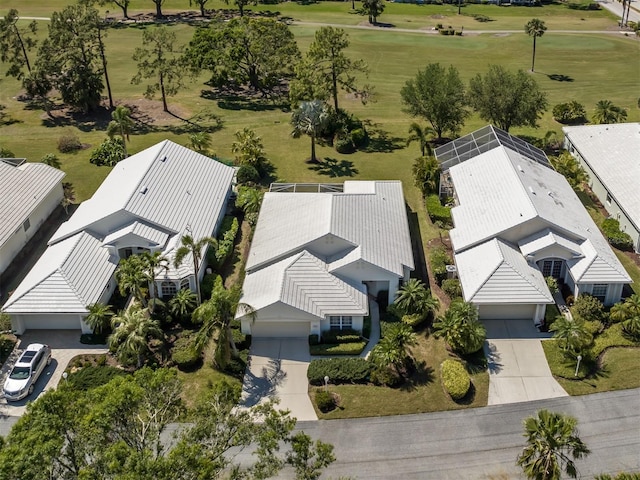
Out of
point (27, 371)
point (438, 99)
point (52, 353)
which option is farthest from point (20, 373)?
point (438, 99)

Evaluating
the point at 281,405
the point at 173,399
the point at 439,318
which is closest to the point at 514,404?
the point at 439,318

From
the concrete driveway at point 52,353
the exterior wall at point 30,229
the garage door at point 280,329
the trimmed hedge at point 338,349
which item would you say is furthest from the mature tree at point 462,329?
the exterior wall at point 30,229

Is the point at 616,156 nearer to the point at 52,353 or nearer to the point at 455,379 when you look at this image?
the point at 455,379

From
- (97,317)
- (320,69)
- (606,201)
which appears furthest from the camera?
(320,69)

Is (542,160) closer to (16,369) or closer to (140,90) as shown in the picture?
(16,369)

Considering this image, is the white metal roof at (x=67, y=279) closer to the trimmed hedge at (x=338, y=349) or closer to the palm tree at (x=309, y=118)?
the trimmed hedge at (x=338, y=349)

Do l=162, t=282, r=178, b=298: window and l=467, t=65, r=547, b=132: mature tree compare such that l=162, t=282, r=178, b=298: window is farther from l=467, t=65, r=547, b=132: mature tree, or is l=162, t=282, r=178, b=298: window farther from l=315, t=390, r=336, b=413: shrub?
l=467, t=65, r=547, b=132: mature tree
